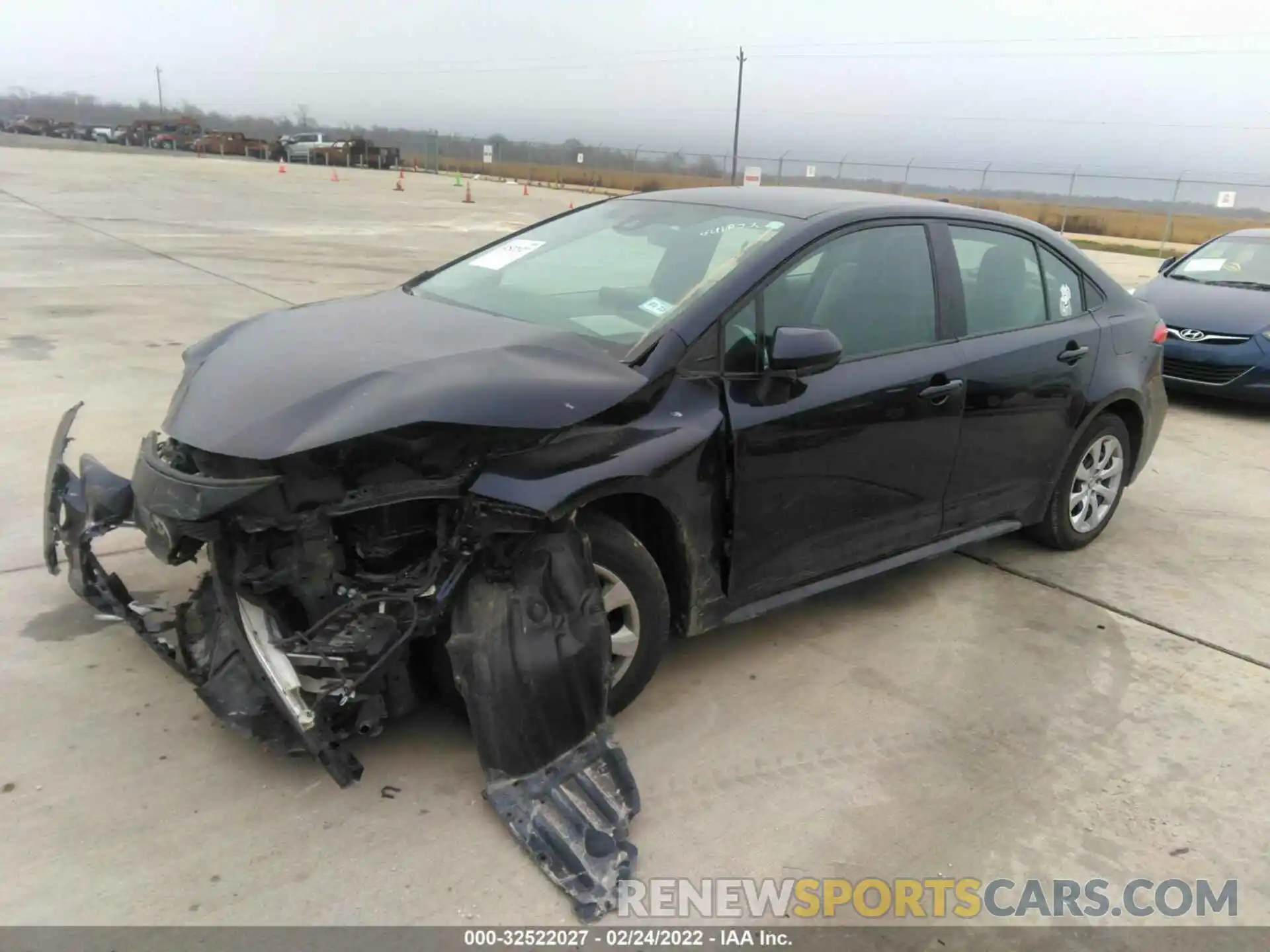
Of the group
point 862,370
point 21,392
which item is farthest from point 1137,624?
point 21,392

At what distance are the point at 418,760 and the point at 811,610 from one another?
1.90 meters

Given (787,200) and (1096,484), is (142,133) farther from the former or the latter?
(1096,484)

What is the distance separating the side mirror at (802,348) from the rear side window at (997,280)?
3.63 ft

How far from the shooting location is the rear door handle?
12.4 ft

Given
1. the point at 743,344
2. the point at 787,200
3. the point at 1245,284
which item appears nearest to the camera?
the point at 743,344

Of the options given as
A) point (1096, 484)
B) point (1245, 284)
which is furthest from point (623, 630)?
point (1245, 284)

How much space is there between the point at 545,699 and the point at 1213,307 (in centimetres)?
784

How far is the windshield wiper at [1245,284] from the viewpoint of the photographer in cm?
856

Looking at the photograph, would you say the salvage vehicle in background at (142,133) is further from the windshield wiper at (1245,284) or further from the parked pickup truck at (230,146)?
the windshield wiper at (1245,284)

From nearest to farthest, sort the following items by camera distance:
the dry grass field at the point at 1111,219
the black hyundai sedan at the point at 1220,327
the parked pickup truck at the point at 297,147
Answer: the black hyundai sedan at the point at 1220,327
the dry grass field at the point at 1111,219
the parked pickup truck at the point at 297,147

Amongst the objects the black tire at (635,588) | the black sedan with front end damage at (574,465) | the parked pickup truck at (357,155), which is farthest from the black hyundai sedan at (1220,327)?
the parked pickup truck at (357,155)

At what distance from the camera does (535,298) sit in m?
3.73

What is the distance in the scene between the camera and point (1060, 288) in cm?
461

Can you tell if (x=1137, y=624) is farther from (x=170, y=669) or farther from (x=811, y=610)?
(x=170, y=669)
